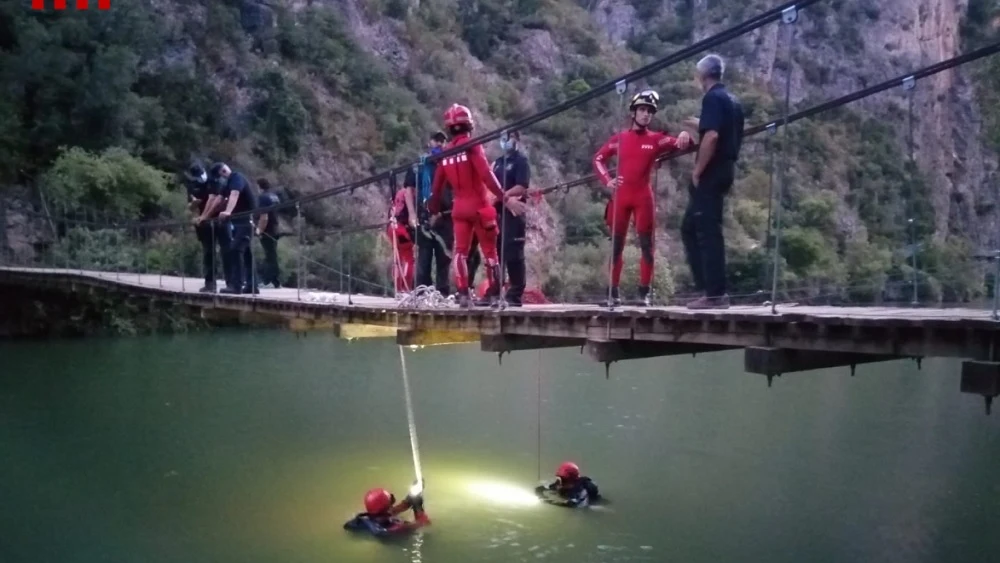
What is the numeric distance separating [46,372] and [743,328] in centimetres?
1404

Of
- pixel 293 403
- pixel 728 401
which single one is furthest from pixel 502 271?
pixel 728 401

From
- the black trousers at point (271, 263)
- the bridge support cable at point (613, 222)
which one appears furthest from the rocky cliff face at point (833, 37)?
the bridge support cable at point (613, 222)

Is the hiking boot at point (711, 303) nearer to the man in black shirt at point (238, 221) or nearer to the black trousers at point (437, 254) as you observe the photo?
the black trousers at point (437, 254)

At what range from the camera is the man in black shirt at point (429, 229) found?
7.09 metres

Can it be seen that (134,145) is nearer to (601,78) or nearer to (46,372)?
(46,372)

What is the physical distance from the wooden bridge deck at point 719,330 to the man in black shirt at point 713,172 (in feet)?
0.62

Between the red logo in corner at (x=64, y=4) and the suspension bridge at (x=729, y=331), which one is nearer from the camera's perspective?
the suspension bridge at (x=729, y=331)

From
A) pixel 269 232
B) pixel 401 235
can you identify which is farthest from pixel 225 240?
pixel 401 235

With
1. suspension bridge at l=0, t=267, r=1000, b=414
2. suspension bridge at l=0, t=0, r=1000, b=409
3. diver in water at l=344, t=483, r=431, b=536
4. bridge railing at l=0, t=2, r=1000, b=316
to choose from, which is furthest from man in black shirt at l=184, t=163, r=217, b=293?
diver in water at l=344, t=483, r=431, b=536

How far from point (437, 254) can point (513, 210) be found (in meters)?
1.77

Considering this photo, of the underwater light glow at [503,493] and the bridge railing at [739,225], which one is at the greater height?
the bridge railing at [739,225]

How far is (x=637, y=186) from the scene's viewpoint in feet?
17.4

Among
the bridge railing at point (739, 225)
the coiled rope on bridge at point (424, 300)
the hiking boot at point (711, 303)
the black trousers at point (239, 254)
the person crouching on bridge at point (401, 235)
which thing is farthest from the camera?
the black trousers at point (239, 254)

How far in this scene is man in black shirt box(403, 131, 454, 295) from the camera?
7.09 metres
